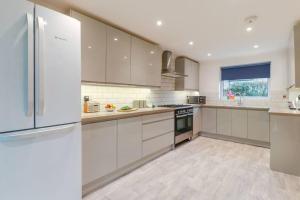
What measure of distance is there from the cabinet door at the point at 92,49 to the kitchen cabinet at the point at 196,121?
2731 millimetres

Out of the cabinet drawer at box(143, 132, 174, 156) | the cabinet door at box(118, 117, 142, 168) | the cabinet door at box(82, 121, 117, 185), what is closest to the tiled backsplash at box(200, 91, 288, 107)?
the cabinet drawer at box(143, 132, 174, 156)

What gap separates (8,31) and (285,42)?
14.2 ft

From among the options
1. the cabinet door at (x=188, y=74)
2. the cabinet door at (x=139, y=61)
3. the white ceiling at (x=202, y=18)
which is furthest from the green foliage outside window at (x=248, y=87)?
the cabinet door at (x=139, y=61)

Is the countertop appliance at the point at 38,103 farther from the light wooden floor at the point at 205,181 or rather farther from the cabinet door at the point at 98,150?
the light wooden floor at the point at 205,181

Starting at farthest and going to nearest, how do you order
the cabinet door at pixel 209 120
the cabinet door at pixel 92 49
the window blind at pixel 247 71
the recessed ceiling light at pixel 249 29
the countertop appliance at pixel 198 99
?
the countertop appliance at pixel 198 99 → the cabinet door at pixel 209 120 → the window blind at pixel 247 71 → the recessed ceiling light at pixel 249 29 → the cabinet door at pixel 92 49

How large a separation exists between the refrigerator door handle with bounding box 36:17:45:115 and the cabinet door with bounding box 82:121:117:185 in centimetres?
64

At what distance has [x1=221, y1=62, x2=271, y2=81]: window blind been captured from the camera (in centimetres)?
409

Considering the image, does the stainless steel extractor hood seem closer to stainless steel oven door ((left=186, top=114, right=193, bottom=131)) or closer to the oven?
the oven

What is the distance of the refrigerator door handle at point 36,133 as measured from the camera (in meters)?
1.12

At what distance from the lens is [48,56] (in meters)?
1.33

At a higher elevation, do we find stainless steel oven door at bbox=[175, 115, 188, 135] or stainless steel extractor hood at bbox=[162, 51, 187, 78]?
stainless steel extractor hood at bbox=[162, 51, 187, 78]

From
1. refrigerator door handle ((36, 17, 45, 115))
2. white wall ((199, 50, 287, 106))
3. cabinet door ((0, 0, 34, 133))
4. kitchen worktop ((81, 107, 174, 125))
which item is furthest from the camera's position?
white wall ((199, 50, 287, 106))

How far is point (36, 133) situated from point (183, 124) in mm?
3081

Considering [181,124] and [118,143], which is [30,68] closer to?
[118,143]
